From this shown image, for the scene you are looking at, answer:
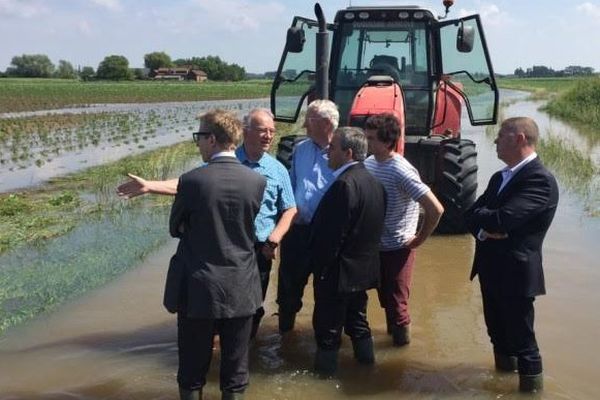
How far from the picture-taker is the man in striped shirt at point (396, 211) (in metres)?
4.12

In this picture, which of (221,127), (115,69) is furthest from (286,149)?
(115,69)

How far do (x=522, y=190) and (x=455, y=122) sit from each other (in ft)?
15.0

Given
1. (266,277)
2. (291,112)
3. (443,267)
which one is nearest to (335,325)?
(266,277)

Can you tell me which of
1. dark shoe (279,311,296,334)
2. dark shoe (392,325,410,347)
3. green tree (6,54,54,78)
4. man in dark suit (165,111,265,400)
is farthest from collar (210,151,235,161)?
green tree (6,54,54,78)

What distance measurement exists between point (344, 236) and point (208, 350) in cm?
97

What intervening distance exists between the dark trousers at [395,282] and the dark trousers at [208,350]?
123 centimetres

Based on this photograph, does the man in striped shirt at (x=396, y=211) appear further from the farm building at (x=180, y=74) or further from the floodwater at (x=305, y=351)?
the farm building at (x=180, y=74)

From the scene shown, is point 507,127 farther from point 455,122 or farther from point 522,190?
point 455,122

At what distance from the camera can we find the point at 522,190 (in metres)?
3.62

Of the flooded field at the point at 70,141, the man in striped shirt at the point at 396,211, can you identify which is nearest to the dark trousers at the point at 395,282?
the man in striped shirt at the point at 396,211

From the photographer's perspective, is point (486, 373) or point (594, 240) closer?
point (486, 373)

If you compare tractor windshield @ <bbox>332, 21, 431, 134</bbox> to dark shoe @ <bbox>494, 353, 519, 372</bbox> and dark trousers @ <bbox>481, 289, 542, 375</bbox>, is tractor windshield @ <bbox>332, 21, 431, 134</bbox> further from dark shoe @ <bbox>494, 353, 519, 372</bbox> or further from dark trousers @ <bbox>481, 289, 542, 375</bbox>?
dark trousers @ <bbox>481, 289, 542, 375</bbox>

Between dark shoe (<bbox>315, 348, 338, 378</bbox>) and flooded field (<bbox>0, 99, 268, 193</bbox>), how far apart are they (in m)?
8.19

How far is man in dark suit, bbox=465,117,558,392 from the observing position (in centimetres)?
362
